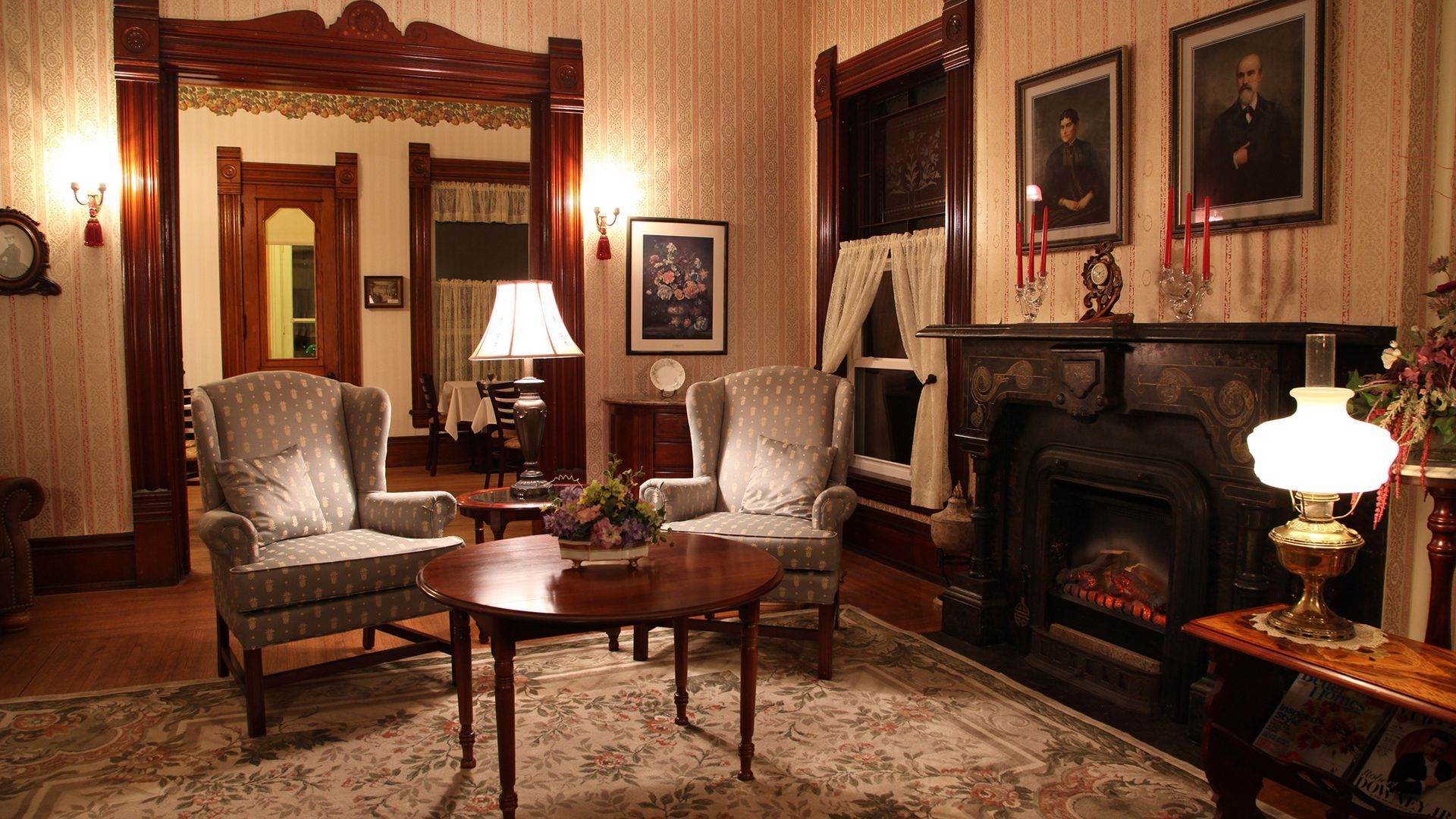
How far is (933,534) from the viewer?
4688 millimetres

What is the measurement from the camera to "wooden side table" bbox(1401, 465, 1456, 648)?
8.65 ft

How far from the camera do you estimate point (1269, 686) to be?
2.70m

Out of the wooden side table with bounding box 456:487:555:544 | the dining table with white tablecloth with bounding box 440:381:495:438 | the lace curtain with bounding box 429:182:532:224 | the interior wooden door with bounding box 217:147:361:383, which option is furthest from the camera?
the lace curtain with bounding box 429:182:532:224

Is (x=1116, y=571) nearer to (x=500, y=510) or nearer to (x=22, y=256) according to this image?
(x=500, y=510)

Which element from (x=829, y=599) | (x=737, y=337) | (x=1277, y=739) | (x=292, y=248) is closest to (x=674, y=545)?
(x=829, y=599)

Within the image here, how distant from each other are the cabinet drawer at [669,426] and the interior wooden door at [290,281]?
4657 millimetres

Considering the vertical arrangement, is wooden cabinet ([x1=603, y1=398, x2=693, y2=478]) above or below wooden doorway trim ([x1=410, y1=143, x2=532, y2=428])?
below

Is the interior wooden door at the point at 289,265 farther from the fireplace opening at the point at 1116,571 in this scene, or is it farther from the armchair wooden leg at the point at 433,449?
the fireplace opening at the point at 1116,571

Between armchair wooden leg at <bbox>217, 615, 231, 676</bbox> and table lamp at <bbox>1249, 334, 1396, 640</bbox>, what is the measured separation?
11.1 feet

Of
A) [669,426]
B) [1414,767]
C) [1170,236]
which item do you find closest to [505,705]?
[1414,767]

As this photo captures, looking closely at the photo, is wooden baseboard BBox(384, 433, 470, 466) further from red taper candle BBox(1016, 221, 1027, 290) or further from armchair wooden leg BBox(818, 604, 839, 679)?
armchair wooden leg BBox(818, 604, 839, 679)

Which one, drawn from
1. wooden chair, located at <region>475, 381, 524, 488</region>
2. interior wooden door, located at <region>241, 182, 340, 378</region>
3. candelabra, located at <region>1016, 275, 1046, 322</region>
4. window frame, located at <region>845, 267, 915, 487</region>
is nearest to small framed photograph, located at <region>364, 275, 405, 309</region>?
interior wooden door, located at <region>241, 182, 340, 378</region>

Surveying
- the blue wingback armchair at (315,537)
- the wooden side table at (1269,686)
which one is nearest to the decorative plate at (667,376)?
the blue wingback armchair at (315,537)

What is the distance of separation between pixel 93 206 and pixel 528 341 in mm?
2427
